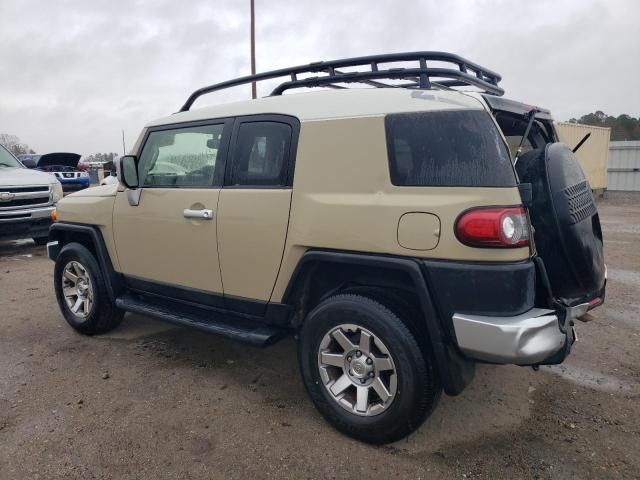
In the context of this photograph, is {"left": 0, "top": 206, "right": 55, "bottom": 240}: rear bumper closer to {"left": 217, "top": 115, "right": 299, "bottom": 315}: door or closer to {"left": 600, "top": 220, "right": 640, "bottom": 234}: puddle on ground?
{"left": 217, "top": 115, "right": 299, "bottom": 315}: door

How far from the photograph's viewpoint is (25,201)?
8258 mm

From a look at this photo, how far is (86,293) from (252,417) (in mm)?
2231

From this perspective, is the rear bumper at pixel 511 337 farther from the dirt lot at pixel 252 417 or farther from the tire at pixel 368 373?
the dirt lot at pixel 252 417

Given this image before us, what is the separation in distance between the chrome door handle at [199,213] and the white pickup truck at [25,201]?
609cm

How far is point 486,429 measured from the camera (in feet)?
9.46

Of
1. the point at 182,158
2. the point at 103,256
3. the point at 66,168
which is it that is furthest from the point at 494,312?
the point at 66,168

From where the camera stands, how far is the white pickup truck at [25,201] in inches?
314

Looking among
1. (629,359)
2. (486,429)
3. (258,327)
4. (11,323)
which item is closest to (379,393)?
(486,429)

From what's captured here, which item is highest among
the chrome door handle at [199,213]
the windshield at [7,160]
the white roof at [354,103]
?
the white roof at [354,103]

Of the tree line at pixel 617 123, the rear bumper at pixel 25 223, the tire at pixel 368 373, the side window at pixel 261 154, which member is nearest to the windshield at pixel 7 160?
the rear bumper at pixel 25 223

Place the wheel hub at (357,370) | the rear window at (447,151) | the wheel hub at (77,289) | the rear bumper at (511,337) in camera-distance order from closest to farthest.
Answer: the rear bumper at (511,337)
the rear window at (447,151)
the wheel hub at (357,370)
the wheel hub at (77,289)

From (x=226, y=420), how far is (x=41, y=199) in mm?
7216

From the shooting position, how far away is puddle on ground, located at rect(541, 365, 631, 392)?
11.1 feet

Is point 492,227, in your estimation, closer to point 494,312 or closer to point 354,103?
point 494,312
